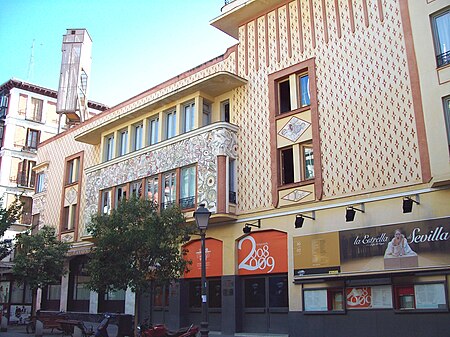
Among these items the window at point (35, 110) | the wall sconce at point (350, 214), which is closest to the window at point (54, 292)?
the window at point (35, 110)

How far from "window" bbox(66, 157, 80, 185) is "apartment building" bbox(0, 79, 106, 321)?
10556 millimetres

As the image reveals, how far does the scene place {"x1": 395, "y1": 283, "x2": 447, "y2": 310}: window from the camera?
49.0 feet

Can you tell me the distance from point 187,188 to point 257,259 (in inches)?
195

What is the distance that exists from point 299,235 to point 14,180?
33.5 meters

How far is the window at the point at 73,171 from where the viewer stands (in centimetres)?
3328

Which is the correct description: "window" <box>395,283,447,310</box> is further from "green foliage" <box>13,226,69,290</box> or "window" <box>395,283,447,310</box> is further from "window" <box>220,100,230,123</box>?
"green foliage" <box>13,226,69,290</box>

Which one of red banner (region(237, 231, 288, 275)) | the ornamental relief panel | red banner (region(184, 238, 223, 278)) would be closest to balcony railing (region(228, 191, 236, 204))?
the ornamental relief panel

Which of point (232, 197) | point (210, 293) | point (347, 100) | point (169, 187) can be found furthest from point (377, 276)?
point (169, 187)

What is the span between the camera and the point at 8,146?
44062 millimetres

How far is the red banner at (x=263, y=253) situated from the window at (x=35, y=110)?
1249 inches

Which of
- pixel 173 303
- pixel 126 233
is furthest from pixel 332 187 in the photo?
pixel 173 303

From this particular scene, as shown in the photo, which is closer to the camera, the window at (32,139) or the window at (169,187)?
the window at (169,187)

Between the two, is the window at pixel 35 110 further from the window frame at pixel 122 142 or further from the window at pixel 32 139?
the window frame at pixel 122 142

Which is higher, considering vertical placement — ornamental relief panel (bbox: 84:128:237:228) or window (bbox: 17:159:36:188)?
window (bbox: 17:159:36:188)
